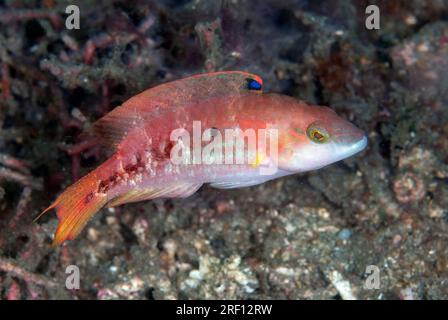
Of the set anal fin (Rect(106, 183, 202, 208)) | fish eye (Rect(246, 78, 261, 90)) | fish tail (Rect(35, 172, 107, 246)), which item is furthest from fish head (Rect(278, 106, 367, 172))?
fish tail (Rect(35, 172, 107, 246))

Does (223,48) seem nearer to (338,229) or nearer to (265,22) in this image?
(265,22)

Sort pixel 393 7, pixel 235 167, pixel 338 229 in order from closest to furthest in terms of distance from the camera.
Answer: pixel 235 167
pixel 338 229
pixel 393 7

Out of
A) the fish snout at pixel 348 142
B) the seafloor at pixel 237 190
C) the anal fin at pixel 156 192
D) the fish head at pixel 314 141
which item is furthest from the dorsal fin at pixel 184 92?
the seafloor at pixel 237 190

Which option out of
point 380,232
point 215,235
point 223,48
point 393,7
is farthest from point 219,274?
point 393,7

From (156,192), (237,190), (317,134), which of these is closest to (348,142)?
(317,134)

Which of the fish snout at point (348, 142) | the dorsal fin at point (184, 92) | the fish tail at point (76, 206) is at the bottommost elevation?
the fish tail at point (76, 206)

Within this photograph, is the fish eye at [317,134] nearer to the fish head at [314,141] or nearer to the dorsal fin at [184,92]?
the fish head at [314,141]
